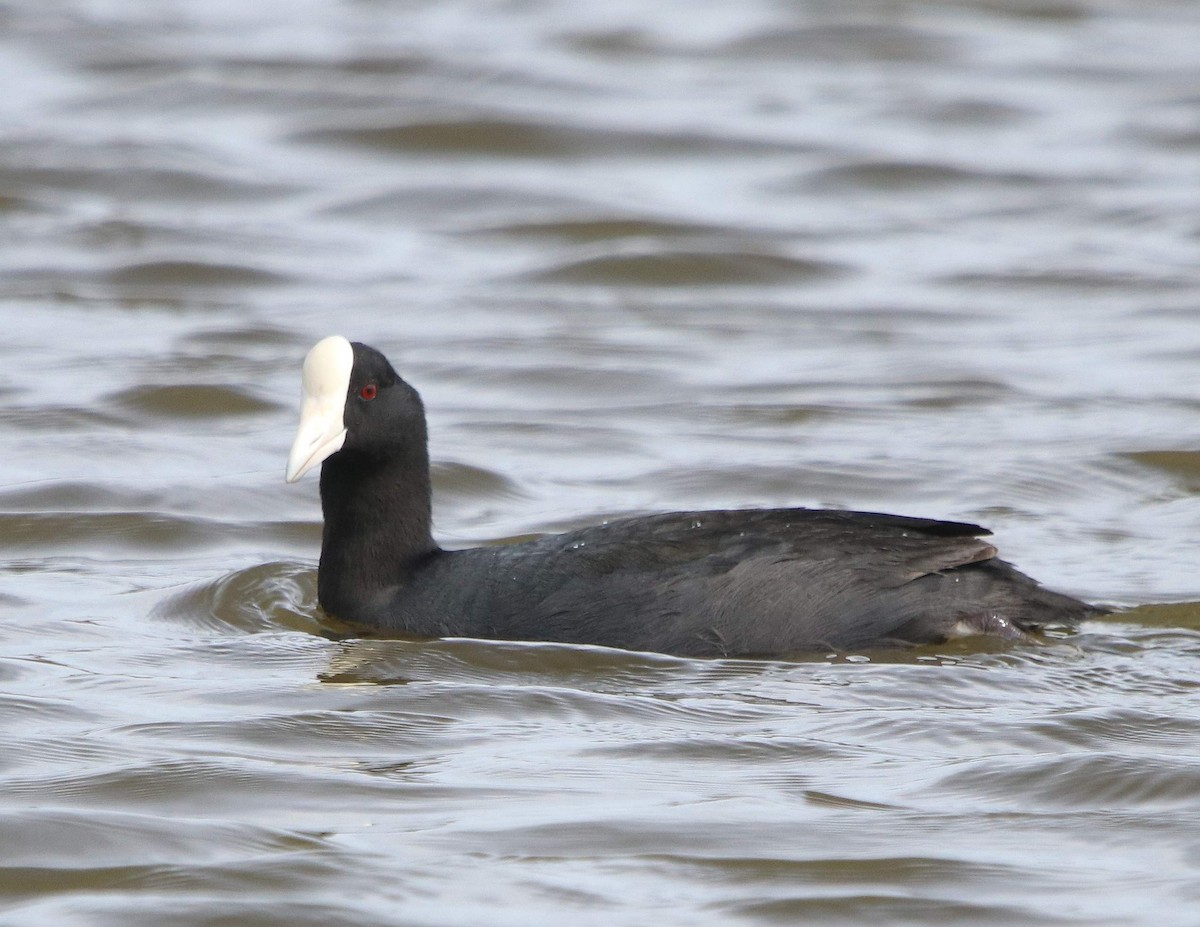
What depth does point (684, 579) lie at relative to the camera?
667cm

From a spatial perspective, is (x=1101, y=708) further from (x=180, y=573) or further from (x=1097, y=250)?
(x=1097, y=250)

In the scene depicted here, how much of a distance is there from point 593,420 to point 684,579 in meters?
3.76

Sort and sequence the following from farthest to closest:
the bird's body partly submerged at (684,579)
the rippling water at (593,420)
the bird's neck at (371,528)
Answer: the bird's neck at (371,528)
the bird's body partly submerged at (684,579)
the rippling water at (593,420)

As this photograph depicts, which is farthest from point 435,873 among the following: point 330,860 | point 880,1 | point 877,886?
→ point 880,1

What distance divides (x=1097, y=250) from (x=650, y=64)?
19.5 feet

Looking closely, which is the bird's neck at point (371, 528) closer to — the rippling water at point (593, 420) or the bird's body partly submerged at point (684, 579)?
the bird's body partly submerged at point (684, 579)

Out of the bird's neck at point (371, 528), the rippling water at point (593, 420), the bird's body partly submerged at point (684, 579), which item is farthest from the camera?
the bird's neck at point (371, 528)

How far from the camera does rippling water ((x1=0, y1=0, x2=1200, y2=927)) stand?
5242 millimetres

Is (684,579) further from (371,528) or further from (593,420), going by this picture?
(593,420)

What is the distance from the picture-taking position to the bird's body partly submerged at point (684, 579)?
21.9ft

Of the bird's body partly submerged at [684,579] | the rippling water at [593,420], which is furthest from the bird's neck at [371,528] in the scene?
the rippling water at [593,420]

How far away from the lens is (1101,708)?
6270 mm

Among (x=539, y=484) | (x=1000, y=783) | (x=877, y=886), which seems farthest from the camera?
(x=539, y=484)

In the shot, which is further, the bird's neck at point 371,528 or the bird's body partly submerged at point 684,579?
the bird's neck at point 371,528
